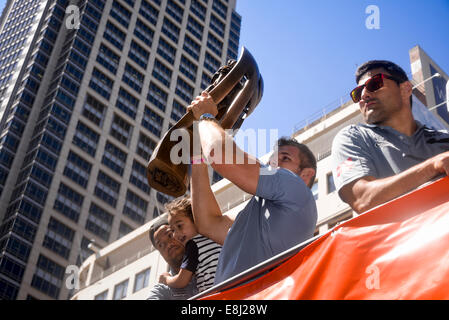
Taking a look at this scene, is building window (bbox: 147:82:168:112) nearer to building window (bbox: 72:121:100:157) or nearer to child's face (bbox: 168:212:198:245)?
building window (bbox: 72:121:100:157)

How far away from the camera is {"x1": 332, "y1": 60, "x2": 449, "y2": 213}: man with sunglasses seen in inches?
142

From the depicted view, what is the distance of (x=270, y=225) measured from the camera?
4098 millimetres

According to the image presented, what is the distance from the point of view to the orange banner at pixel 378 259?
2.77 m

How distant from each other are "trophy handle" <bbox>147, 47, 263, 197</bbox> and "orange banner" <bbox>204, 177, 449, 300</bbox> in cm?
135

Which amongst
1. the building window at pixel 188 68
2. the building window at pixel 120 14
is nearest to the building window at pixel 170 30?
the building window at pixel 188 68

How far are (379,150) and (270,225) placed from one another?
0.90m

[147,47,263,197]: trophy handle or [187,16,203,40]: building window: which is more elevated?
[187,16,203,40]: building window

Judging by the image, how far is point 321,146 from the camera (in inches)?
1654

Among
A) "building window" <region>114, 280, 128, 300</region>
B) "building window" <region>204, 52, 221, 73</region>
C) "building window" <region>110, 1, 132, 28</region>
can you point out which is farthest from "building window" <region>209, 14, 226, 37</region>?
"building window" <region>114, 280, 128, 300</region>

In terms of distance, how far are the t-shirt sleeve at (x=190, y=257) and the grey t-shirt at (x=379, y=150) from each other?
68.1 inches

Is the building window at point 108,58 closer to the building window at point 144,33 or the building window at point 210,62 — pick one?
the building window at point 144,33

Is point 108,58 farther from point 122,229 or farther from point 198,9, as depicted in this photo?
point 122,229
